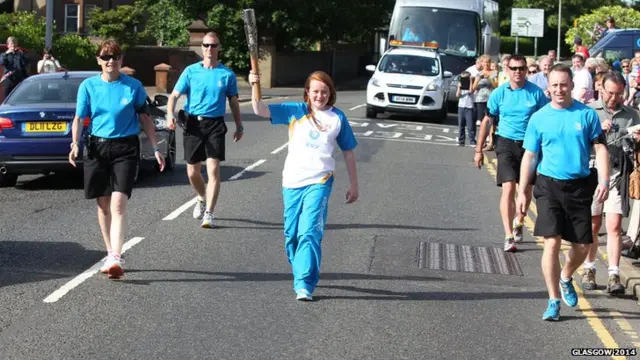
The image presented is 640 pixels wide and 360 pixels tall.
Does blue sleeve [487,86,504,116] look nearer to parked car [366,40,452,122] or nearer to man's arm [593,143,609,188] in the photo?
man's arm [593,143,609,188]

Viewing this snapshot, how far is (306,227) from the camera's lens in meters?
8.38

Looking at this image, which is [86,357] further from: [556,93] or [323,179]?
[556,93]

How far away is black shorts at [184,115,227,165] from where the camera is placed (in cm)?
1173

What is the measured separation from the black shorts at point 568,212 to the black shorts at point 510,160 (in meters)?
3.20

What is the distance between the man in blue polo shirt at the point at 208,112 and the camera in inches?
457

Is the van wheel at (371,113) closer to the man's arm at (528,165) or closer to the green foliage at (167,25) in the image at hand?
the man's arm at (528,165)

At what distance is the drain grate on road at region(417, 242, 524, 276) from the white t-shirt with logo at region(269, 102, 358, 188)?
2000 millimetres

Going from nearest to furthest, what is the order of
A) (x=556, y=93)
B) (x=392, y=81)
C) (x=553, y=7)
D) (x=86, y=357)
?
(x=86, y=357) < (x=556, y=93) < (x=392, y=81) < (x=553, y=7)

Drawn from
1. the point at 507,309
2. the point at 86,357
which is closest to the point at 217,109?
the point at 507,309

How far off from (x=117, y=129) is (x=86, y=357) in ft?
9.67

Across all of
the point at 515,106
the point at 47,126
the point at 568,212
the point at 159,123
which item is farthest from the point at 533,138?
the point at 159,123

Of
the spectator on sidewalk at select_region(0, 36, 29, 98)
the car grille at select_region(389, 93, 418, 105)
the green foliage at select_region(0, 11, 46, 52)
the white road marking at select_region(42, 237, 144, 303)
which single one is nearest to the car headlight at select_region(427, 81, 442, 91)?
the car grille at select_region(389, 93, 418, 105)

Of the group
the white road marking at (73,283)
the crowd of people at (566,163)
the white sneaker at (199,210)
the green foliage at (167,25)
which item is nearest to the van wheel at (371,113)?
the white sneaker at (199,210)

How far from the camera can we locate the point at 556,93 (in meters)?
8.08
